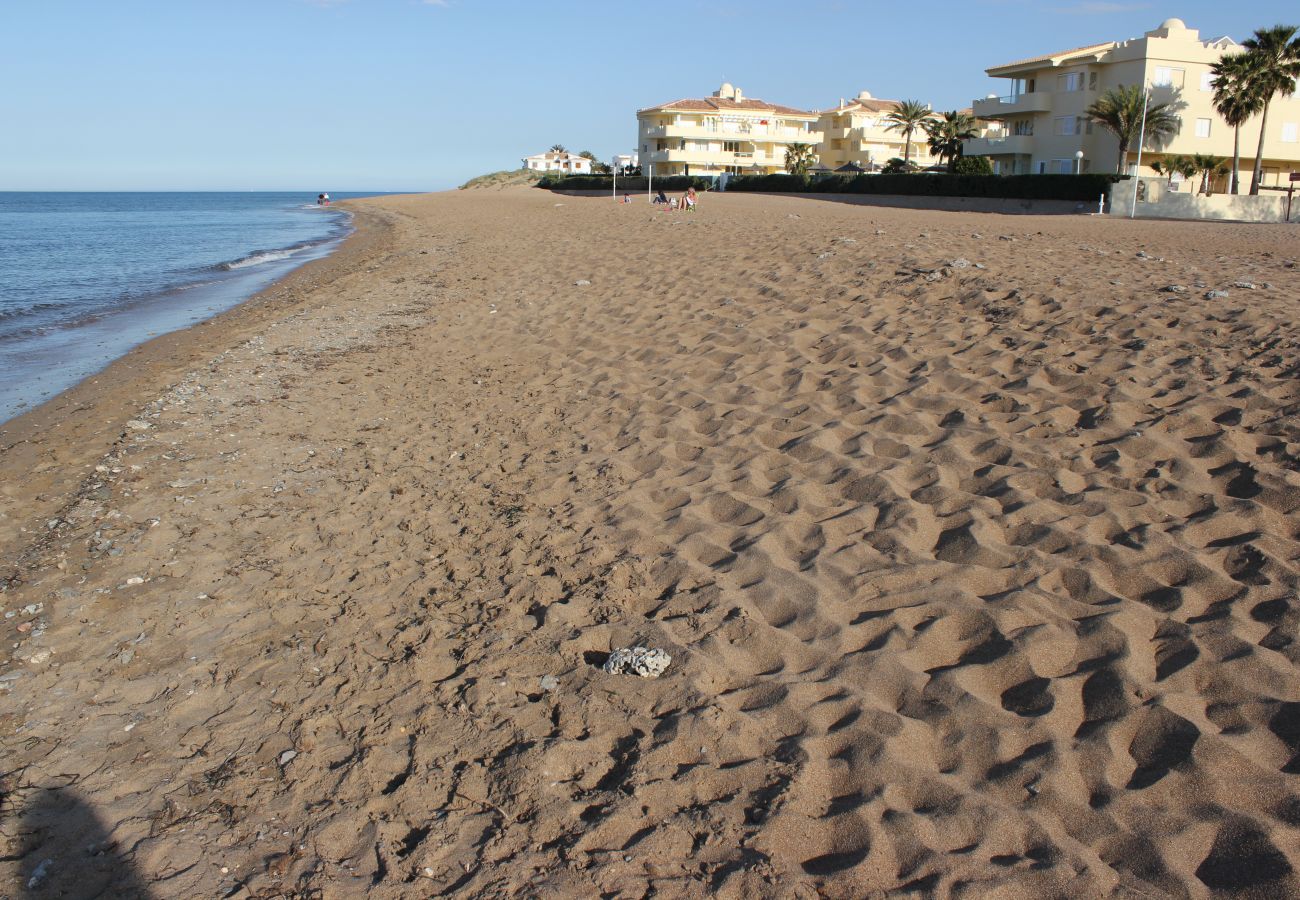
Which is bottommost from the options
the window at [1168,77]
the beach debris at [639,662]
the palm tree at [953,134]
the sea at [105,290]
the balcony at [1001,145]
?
the beach debris at [639,662]

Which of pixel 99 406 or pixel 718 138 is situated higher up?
pixel 718 138

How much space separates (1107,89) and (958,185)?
11350mm

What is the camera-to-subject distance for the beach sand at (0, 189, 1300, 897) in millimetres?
2654

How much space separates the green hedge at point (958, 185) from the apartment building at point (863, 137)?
75.9ft

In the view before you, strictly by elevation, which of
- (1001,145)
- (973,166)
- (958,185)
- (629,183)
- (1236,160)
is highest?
(1001,145)

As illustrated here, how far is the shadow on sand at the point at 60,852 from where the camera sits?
2.68 metres

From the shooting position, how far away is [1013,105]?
4388 centimetres

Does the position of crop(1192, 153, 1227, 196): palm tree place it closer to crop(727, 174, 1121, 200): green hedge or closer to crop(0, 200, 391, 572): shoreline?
crop(727, 174, 1121, 200): green hedge

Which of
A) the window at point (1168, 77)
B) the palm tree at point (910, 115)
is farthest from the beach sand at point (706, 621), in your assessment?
the palm tree at point (910, 115)

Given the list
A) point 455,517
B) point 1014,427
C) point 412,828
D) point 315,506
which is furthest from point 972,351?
point 412,828

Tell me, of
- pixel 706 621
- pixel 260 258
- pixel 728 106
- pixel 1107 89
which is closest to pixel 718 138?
pixel 728 106

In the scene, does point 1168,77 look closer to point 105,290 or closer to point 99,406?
point 105,290

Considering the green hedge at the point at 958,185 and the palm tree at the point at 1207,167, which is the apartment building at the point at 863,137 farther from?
the palm tree at the point at 1207,167

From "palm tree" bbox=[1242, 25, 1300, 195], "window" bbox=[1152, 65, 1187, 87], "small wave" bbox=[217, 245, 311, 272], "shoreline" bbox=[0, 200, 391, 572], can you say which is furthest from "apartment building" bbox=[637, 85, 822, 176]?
"shoreline" bbox=[0, 200, 391, 572]
